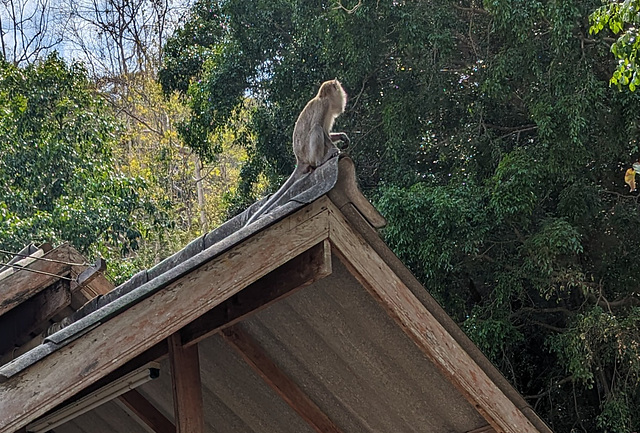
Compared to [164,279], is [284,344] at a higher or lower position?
lower

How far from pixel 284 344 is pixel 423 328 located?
31.3 inches

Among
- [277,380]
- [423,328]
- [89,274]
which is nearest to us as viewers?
[423,328]

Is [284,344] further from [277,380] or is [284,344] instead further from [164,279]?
[164,279]

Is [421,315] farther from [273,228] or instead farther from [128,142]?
[128,142]

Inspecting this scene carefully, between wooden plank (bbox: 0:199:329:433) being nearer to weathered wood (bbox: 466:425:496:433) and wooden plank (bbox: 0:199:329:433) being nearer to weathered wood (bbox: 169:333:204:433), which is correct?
weathered wood (bbox: 169:333:204:433)

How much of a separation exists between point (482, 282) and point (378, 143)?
8.07 feet

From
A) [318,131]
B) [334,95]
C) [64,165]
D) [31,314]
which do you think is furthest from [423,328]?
[64,165]

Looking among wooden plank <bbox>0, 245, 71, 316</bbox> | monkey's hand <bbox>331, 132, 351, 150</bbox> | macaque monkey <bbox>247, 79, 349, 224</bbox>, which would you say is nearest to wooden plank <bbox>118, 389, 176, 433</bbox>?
wooden plank <bbox>0, 245, 71, 316</bbox>

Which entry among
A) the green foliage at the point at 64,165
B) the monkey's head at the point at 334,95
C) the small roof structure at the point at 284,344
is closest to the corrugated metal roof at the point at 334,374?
the small roof structure at the point at 284,344

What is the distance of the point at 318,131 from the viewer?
4.65 metres

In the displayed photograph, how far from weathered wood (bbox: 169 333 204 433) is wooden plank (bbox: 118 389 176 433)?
0.72 metres

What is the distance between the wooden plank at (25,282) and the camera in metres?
4.07

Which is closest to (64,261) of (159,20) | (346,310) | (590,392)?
(346,310)

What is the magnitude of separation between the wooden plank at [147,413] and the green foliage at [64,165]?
27.0 feet
